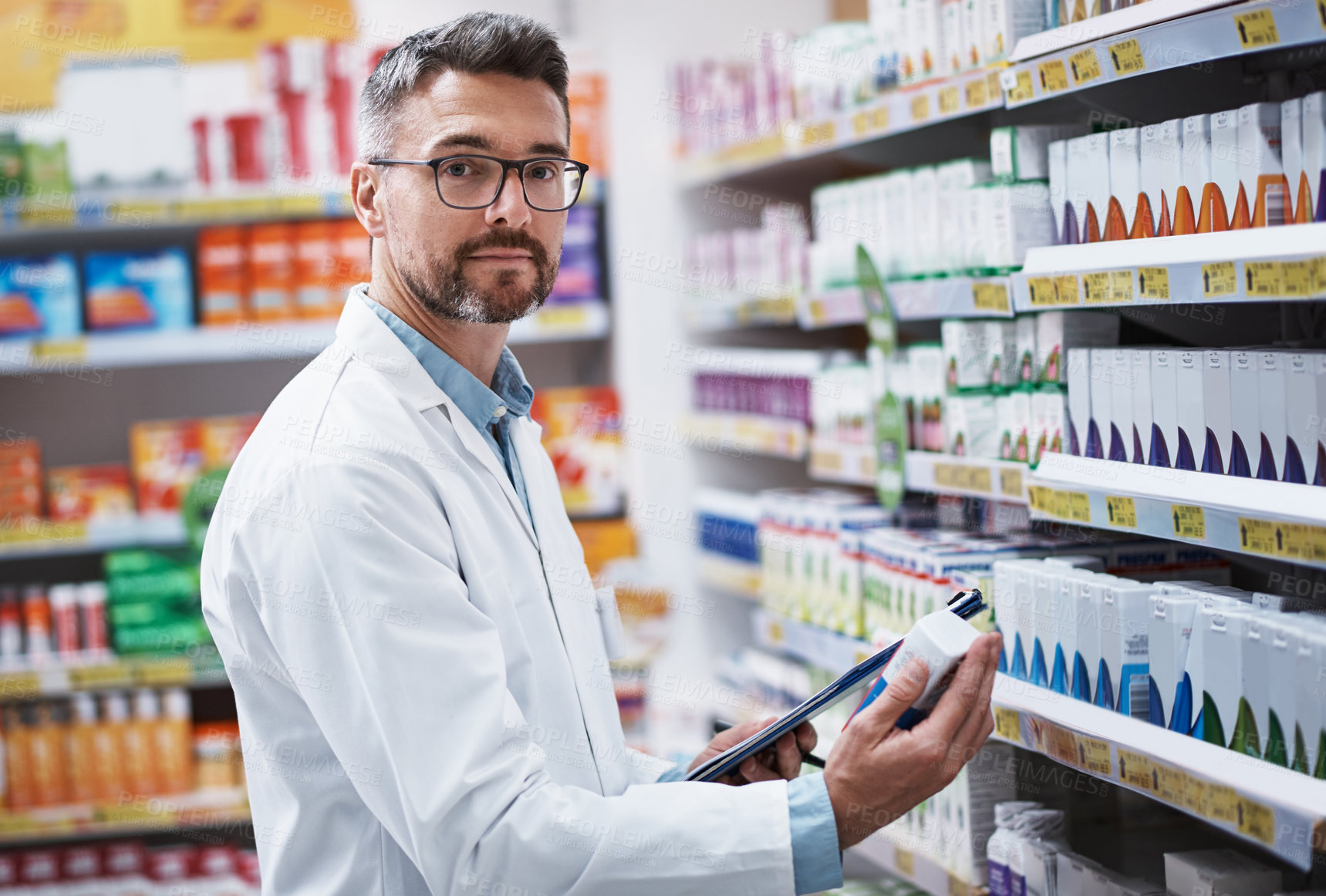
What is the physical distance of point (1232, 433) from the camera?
178 cm

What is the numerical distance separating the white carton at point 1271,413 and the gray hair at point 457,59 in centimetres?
110

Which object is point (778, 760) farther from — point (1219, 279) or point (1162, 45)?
point (1162, 45)

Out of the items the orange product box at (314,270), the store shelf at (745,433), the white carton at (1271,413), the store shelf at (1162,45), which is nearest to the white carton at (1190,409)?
the white carton at (1271,413)

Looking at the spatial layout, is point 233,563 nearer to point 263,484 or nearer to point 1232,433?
point 263,484

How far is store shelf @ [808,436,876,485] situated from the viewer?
296cm

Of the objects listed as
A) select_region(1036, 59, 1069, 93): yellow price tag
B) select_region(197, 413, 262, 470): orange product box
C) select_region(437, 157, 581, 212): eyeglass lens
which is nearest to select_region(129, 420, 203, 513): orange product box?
select_region(197, 413, 262, 470): orange product box

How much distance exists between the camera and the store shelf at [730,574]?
12.0 ft

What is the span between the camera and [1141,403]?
1965mm

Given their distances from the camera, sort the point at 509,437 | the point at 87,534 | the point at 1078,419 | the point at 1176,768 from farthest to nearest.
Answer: the point at 87,534
the point at 1078,419
the point at 509,437
the point at 1176,768

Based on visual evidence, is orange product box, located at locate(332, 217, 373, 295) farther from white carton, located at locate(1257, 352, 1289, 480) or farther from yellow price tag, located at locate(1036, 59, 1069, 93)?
white carton, located at locate(1257, 352, 1289, 480)

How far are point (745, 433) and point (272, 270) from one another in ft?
5.15

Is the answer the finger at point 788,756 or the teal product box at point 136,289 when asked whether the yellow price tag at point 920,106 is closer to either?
the finger at point 788,756

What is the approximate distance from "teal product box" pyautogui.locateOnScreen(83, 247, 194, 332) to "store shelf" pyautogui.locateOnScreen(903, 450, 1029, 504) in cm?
247

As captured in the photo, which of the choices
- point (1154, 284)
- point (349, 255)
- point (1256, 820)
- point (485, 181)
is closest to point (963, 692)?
point (1256, 820)
